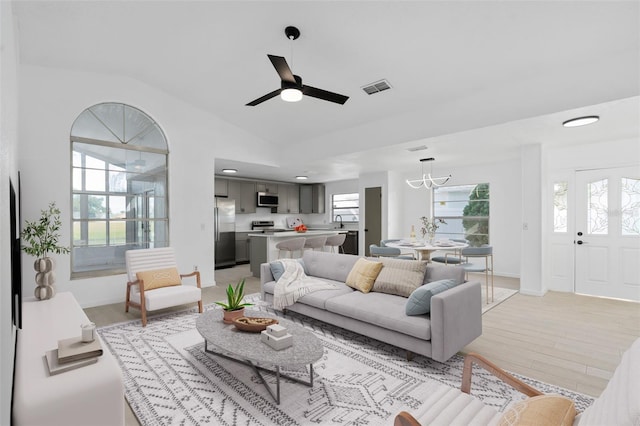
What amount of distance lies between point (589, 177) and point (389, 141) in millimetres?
3279

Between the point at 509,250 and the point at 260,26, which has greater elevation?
the point at 260,26

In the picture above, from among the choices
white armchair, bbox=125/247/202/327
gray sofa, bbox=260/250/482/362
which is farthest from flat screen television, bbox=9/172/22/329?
gray sofa, bbox=260/250/482/362

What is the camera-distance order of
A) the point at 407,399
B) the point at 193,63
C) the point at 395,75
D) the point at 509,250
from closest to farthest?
the point at 407,399 → the point at 395,75 → the point at 193,63 → the point at 509,250

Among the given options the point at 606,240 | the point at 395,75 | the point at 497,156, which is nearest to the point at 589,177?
the point at 606,240

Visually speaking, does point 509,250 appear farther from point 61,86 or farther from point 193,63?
point 61,86

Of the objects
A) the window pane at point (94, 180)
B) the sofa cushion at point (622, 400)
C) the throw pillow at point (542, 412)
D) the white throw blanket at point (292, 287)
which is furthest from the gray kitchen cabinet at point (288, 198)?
the sofa cushion at point (622, 400)

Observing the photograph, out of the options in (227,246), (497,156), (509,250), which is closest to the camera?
(497,156)

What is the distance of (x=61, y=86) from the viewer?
4.27 metres

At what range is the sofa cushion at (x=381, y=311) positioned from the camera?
262 cm

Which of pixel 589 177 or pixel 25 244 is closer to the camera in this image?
pixel 25 244

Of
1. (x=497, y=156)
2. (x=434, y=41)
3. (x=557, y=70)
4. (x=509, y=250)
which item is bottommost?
(x=509, y=250)

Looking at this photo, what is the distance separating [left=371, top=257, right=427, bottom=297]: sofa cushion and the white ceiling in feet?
6.97

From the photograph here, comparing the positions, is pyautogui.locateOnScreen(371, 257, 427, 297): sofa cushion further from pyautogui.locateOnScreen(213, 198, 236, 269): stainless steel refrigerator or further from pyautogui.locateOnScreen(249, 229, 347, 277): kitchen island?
pyautogui.locateOnScreen(213, 198, 236, 269): stainless steel refrigerator

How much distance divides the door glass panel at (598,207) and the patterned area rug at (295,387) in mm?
3914
